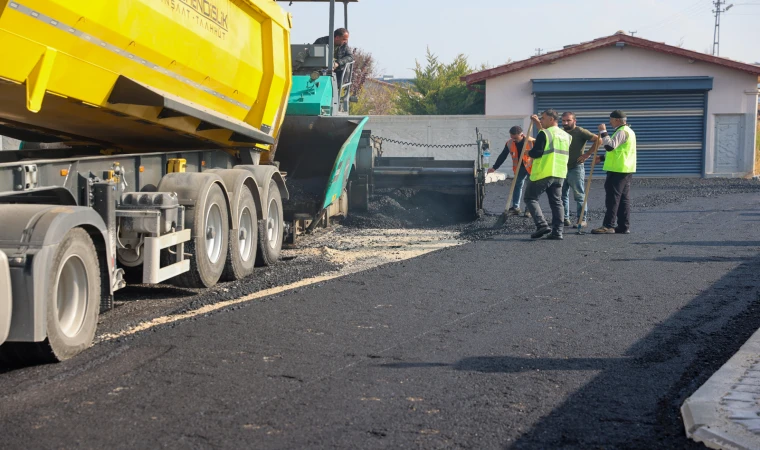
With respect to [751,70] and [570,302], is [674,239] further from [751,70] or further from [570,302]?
[751,70]

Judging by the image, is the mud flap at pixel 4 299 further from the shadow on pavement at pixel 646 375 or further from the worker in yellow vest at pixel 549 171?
the worker in yellow vest at pixel 549 171

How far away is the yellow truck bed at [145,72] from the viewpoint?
5355 mm

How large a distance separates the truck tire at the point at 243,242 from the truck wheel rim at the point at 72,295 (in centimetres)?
287

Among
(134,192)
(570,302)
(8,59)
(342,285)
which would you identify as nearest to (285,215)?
(342,285)

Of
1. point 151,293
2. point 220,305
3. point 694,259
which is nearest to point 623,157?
point 694,259

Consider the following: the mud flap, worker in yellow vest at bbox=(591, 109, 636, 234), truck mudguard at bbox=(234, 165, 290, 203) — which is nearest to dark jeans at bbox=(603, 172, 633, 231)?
worker in yellow vest at bbox=(591, 109, 636, 234)

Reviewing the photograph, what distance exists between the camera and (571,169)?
1289 centimetres

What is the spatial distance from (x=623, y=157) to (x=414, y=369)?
768cm

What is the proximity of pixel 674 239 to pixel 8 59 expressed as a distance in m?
8.54

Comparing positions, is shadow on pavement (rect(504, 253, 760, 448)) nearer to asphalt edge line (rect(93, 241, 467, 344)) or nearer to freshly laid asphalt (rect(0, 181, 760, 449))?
freshly laid asphalt (rect(0, 181, 760, 449))

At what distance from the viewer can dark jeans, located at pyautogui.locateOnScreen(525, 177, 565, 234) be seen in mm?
11273

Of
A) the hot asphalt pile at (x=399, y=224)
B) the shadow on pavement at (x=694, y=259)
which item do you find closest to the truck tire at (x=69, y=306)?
the hot asphalt pile at (x=399, y=224)

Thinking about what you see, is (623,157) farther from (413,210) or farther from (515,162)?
(413,210)

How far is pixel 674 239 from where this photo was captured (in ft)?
36.7
